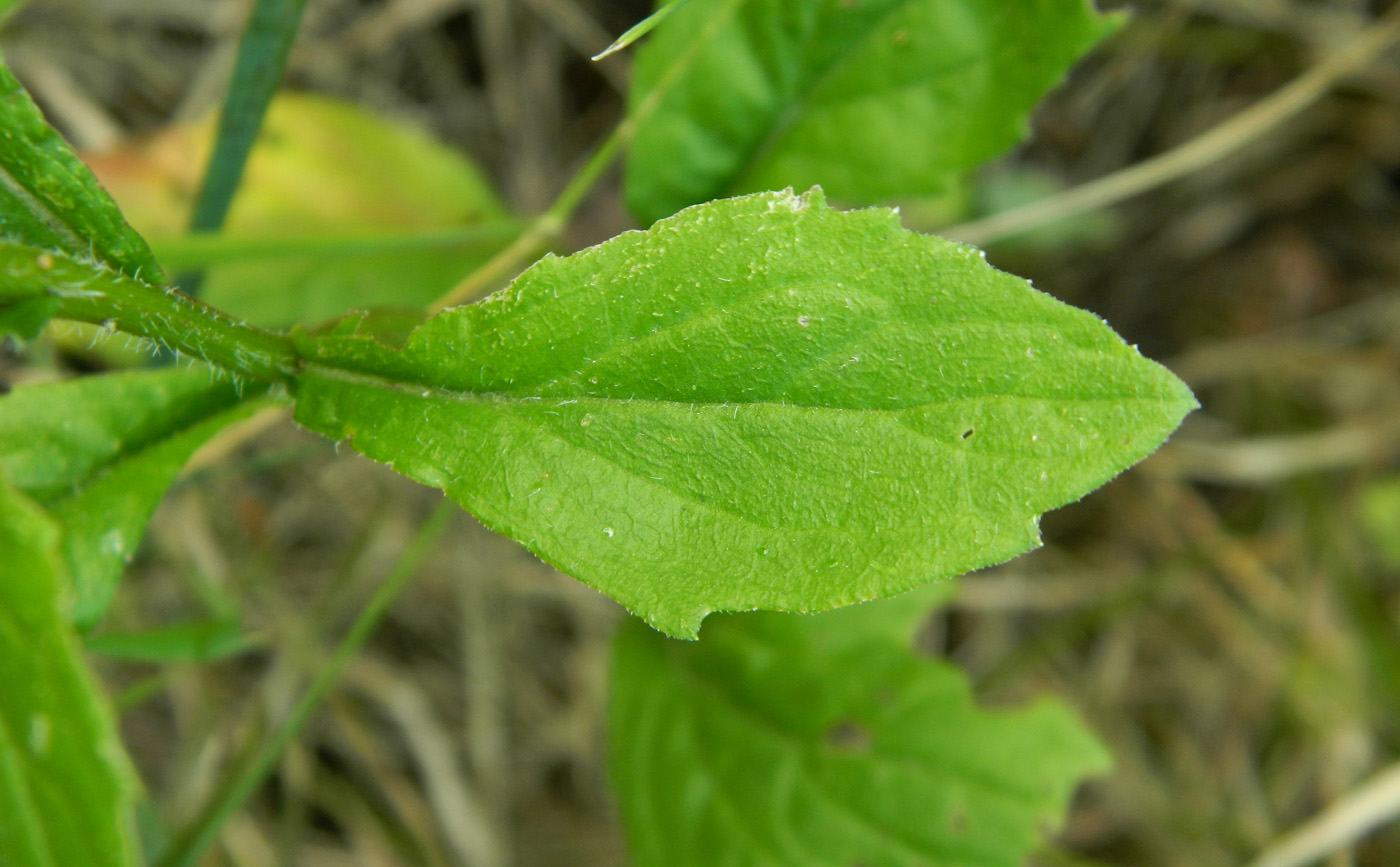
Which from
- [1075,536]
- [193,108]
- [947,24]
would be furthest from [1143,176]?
[193,108]

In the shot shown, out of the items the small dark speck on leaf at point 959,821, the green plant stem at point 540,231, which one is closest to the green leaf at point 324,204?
the green plant stem at point 540,231

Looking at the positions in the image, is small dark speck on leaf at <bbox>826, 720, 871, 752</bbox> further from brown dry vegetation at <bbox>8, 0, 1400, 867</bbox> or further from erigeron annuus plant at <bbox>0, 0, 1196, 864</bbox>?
erigeron annuus plant at <bbox>0, 0, 1196, 864</bbox>

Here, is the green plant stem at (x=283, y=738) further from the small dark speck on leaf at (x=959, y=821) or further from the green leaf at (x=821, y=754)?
the small dark speck on leaf at (x=959, y=821)

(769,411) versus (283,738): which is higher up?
(769,411)

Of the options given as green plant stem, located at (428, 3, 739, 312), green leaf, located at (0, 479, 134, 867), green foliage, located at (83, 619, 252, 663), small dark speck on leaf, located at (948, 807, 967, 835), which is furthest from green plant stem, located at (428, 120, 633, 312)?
small dark speck on leaf, located at (948, 807, 967, 835)

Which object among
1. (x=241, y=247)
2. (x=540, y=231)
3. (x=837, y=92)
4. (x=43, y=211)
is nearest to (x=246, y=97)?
(x=241, y=247)

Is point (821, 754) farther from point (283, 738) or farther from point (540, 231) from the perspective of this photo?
point (540, 231)
